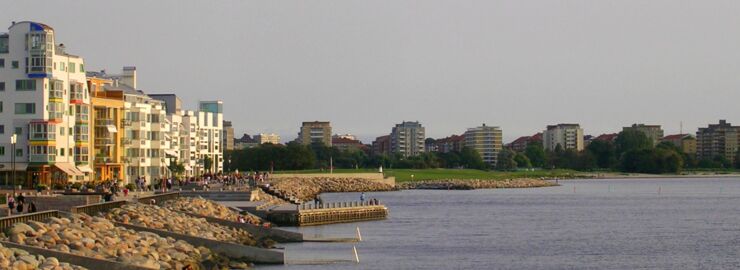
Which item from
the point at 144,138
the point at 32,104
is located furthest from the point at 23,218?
the point at 144,138

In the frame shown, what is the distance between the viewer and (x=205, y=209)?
71.4 meters

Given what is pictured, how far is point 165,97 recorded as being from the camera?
5901 inches

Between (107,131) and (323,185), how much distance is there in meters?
61.3

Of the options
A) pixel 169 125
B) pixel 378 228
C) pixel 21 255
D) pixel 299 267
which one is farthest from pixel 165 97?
pixel 21 255

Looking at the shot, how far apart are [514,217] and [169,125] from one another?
43.5 meters

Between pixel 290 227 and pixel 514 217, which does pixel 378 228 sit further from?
pixel 514 217

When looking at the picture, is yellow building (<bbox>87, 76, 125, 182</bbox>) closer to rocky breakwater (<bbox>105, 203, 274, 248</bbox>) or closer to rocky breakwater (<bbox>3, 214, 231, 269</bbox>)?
rocky breakwater (<bbox>105, 203, 274, 248</bbox>)

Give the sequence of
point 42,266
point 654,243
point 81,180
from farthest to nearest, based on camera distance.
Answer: point 81,180, point 654,243, point 42,266

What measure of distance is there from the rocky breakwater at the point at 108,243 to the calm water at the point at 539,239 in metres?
4.18

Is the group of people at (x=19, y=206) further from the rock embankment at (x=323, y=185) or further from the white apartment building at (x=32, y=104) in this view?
the rock embankment at (x=323, y=185)

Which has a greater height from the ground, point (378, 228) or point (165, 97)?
point (165, 97)

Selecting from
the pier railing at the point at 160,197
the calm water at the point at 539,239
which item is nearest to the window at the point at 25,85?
the pier railing at the point at 160,197

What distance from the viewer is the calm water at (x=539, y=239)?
5603 cm

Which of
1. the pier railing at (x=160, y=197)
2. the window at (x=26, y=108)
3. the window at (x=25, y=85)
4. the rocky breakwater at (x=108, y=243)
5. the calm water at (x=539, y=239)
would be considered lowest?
the calm water at (x=539, y=239)
